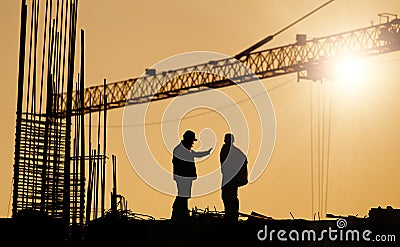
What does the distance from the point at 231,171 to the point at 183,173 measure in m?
1.11

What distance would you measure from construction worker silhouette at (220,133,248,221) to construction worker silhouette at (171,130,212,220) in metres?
0.49

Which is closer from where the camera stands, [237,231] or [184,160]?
[237,231]

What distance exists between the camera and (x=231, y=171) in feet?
84.3

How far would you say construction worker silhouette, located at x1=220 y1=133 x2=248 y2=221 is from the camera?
83.6 ft

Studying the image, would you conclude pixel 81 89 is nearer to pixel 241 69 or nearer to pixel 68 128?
pixel 68 128

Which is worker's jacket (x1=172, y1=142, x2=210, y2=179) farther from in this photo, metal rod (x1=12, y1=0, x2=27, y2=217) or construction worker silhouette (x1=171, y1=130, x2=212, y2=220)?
metal rod (x1=12, y1=0, x2=27, y2=217)

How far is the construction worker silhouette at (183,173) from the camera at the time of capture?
85.1 feet

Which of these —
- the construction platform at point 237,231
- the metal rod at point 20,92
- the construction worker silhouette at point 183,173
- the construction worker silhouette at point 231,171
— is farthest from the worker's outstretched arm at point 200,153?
the metal rod at point 20,92

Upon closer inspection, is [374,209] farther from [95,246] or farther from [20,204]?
[20,204]

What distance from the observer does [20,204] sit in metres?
29.8

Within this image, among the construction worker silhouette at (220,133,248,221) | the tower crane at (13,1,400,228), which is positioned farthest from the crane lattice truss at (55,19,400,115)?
the construction worker silhouette at (220,133,248,221)

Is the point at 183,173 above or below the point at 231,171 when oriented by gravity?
above

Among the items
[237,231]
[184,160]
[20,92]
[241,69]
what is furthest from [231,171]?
[241,69]

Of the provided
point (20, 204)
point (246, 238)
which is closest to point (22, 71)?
point (20, 204)
